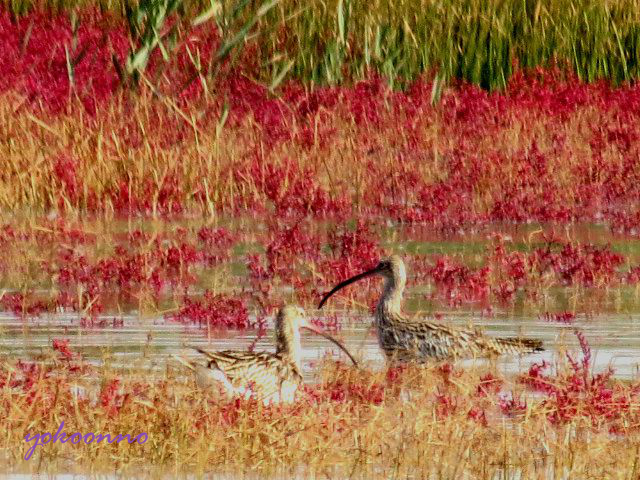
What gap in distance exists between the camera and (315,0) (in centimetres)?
2145

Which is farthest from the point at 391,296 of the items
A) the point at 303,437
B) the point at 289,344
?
the point at 303,437

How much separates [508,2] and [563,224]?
22.4ft

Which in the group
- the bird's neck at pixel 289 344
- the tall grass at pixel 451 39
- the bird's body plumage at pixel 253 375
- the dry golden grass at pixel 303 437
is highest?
the tall grass at pixel 451 39

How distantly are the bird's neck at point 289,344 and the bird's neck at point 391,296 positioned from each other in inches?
58.5

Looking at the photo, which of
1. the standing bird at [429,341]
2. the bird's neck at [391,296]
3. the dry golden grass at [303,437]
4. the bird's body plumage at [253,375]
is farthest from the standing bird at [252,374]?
the bird's neck at [391,296]

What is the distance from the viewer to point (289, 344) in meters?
9.08

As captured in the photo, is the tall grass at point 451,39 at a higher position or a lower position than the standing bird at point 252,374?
higher

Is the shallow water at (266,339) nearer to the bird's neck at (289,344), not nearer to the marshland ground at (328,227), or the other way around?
the marshland ground at (328,227)

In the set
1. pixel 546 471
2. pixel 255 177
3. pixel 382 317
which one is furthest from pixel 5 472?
pixel 255 177

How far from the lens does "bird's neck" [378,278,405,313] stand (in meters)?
10.6

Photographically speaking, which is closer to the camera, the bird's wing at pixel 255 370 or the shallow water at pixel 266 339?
the bird's wing at pixel 255 370

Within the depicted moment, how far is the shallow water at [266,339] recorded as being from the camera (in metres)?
9.52

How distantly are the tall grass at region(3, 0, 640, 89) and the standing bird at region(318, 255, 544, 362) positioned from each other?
399 inches

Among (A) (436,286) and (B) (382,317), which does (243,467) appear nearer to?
(B) (382,317)
